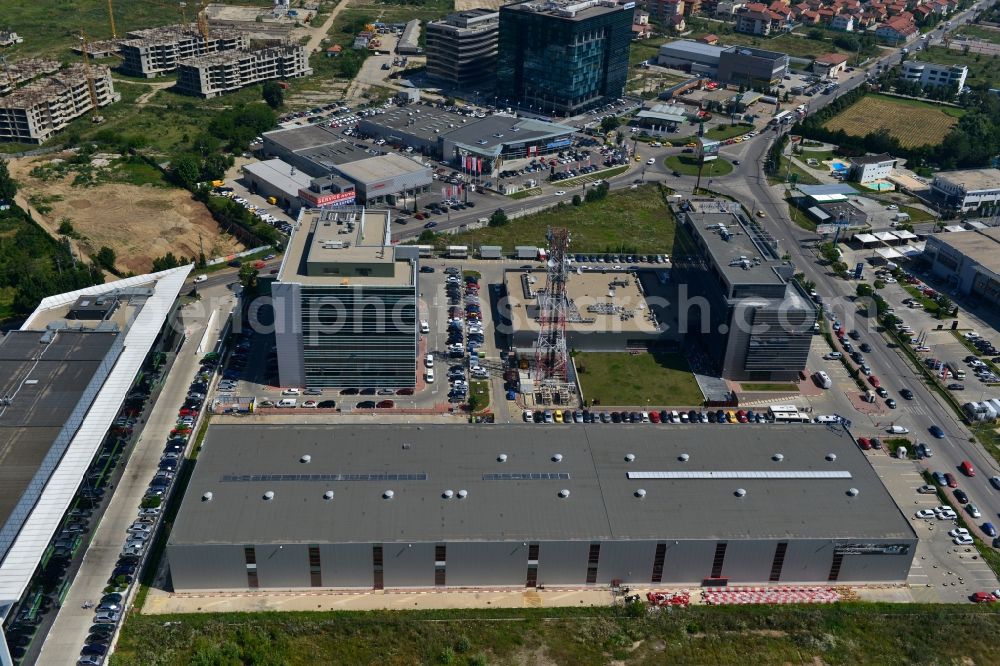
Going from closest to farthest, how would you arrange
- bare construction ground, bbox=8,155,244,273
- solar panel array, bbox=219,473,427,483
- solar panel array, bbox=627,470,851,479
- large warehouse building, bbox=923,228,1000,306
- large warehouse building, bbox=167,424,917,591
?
large warehouse building, bbox=167,424,917,591
solar panel array, bbox=219,473,427,483
solar panel array, bbox=627,470,851,479
large warehouse building, bbox=923,228,1000,306
bare construction ground, bbox=8,155,244,273

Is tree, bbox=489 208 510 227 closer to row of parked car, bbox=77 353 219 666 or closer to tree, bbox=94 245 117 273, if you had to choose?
row of parked car, bbox=77 353 219 666

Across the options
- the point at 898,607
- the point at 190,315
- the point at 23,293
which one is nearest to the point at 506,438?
the point at 898,607

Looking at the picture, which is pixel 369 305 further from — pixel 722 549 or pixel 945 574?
pixel 945 574

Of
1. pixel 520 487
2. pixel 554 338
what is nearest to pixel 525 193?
pixel 554 338

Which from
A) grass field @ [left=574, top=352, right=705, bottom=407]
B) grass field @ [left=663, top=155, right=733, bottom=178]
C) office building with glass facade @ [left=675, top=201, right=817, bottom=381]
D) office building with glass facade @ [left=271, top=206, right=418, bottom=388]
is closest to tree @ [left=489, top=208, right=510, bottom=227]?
office building with glass facade @ [left=675, top=201, right=817, bottom=381]

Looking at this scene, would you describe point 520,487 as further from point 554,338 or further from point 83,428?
point 83,428
